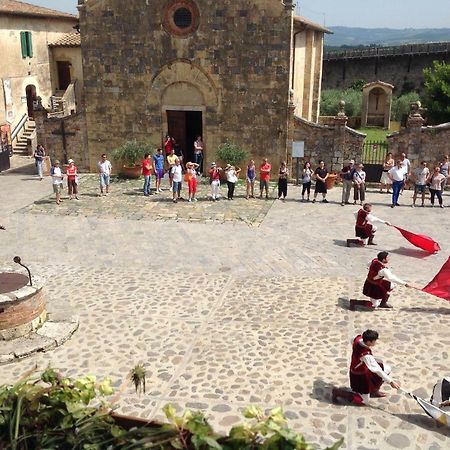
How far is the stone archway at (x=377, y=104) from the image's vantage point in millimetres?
44906

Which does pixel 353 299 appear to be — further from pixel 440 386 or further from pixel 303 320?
pixel 440 386

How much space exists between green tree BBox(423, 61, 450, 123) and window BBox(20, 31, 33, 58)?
26094 mm

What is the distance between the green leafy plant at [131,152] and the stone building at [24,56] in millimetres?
10636

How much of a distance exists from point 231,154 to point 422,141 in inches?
289

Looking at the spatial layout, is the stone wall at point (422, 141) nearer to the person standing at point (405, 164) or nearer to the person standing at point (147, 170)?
the person standing at point (405, 164)

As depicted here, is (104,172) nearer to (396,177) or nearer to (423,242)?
(396,177)

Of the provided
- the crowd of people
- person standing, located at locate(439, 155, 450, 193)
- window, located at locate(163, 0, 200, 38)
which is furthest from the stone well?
person standing, located at locate(439, 155, 450, 193)

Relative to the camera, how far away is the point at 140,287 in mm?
12453

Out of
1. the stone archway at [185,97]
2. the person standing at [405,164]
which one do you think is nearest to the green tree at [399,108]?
the person standing at [405,164]

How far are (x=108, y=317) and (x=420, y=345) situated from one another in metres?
5.84

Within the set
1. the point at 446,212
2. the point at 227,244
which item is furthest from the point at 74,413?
the point at 446,212

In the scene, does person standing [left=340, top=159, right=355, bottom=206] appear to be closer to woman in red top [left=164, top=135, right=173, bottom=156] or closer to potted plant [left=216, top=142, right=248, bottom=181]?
potted plant [left=216, top=142, right=248, bottom=181]

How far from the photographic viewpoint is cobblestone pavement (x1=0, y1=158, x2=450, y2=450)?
322 inches

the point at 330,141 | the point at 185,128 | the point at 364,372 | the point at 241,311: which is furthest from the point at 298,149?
the point at 364,372
